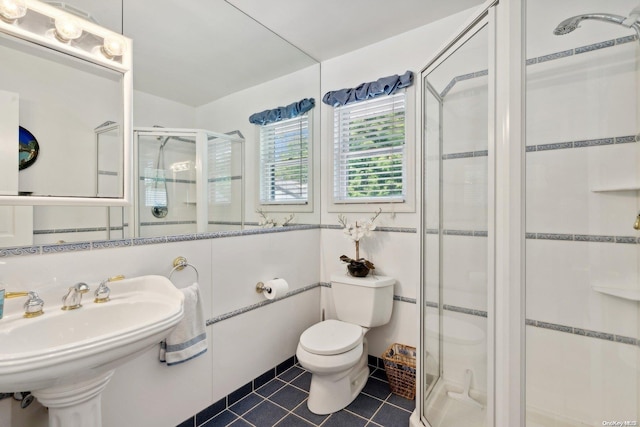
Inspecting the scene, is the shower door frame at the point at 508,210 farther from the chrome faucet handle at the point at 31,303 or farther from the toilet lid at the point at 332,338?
the chrome faucet handle at the point at 31,303

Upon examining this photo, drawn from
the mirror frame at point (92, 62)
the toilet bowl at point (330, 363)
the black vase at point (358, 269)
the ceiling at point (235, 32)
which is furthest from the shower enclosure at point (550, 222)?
the mirror frame at point (92, 62)

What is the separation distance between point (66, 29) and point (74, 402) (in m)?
1.42

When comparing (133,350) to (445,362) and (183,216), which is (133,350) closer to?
(183,216)

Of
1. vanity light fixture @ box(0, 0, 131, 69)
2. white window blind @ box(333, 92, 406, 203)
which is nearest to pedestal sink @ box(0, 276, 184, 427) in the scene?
vanity light fixture @ box(0, 0, 131, 69)

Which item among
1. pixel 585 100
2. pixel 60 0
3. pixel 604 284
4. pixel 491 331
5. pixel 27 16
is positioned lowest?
pixel 491 331

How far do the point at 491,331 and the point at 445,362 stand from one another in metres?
0.59

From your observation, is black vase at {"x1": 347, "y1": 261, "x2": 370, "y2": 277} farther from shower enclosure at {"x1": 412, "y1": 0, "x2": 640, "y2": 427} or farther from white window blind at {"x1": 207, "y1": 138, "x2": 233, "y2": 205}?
white window blind at {"x1": 207, "y1": 138, "x2": 233, "y2": 205}

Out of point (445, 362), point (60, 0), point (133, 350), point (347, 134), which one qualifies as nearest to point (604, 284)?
point (445, 362)

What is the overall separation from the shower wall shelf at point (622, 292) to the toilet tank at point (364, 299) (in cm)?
109

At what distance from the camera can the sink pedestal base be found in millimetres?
881

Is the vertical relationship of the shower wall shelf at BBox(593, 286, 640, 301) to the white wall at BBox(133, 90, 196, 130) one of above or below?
below

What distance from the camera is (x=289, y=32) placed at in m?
2.12

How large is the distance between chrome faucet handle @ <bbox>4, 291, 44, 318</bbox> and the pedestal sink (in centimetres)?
2

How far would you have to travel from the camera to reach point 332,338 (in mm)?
1743
